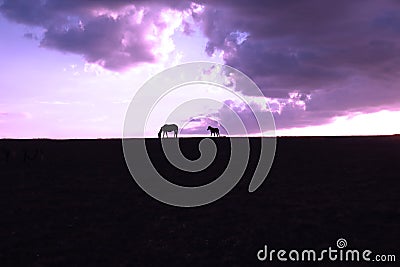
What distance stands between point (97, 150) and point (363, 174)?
98.8 feet

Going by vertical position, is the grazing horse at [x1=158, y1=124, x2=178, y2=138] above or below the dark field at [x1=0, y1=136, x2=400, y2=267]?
above

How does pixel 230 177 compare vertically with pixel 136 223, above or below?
above

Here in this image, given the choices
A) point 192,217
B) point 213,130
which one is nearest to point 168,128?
point 213,130

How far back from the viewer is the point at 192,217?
2205cm

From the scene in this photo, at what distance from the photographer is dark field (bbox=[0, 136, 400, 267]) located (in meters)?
16.9

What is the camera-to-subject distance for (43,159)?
4356 cm

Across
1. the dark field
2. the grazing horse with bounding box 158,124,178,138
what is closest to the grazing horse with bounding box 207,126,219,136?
the grazing horse with bounding box 158,124,178,138

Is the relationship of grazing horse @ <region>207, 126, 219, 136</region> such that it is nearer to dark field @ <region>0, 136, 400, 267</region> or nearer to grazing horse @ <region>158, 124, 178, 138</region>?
grazing horse @ <region>158, 124, 178, 138</region>

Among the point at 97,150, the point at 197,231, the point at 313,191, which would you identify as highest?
the point at 97,150

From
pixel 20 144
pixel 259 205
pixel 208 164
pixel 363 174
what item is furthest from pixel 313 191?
pixel 20 144

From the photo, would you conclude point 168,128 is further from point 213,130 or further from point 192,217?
point 192,217

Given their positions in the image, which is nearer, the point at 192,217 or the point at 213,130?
the point at 192,217

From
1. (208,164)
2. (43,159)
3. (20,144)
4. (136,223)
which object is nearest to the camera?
(136,223)

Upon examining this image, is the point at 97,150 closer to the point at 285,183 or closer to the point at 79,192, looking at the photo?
the point at 79,192
